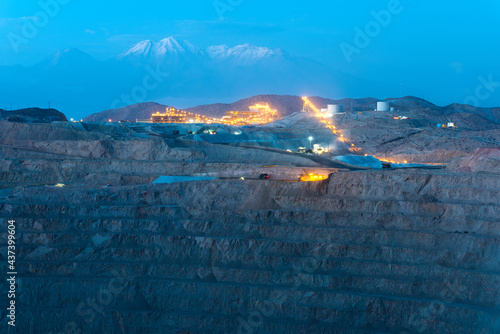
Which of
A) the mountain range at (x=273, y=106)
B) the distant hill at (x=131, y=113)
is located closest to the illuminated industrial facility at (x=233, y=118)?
the mountain range at (x=273, y=106)

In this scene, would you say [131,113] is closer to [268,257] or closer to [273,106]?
[273,106]

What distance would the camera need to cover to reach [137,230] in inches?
928

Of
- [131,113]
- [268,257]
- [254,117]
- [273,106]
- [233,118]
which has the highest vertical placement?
[273,106]

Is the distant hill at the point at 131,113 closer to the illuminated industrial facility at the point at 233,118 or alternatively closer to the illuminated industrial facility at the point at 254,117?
the illuminated industrial facility at the point at 233,118

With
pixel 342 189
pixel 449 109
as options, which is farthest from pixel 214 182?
pixel 449 109

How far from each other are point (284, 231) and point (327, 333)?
210 inches

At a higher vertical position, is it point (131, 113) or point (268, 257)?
point (131, 113)

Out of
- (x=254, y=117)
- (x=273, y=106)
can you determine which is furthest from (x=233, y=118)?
(x=273, y=106)

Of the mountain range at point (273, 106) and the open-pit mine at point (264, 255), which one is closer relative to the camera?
the open-pit mine at point (264, 255)
